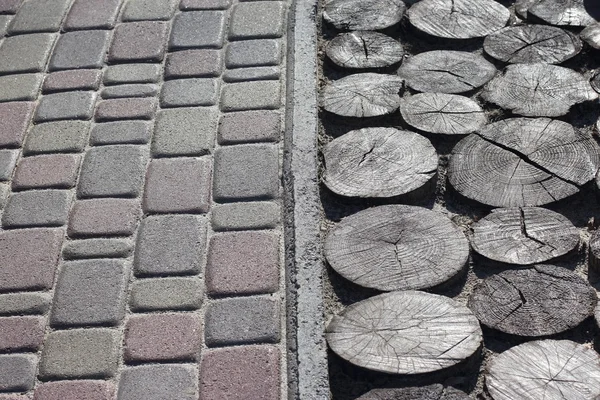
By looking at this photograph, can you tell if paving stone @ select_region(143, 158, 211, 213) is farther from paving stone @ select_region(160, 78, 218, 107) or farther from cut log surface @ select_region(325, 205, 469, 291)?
cut log surface @ select_region(325, 205, 469, 291)

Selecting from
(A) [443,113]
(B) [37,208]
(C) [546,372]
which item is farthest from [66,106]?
(C) [546,372]

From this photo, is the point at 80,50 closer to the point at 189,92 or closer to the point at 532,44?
the point at 189,92

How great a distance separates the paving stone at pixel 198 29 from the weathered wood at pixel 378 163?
141 cm

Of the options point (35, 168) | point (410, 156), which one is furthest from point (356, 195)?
point (35, 168)

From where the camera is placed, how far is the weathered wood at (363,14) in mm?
5848

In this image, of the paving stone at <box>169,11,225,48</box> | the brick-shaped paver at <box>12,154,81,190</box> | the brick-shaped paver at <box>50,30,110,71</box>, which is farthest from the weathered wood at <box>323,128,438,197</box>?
the brick-shaped paver at <box>50,30,110,71</box>

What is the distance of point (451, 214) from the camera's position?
14.7ft

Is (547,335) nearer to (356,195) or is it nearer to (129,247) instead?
(356,195)

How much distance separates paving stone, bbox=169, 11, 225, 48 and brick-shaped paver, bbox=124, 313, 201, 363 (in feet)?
7.43

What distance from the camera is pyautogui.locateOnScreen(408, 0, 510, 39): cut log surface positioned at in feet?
18.8

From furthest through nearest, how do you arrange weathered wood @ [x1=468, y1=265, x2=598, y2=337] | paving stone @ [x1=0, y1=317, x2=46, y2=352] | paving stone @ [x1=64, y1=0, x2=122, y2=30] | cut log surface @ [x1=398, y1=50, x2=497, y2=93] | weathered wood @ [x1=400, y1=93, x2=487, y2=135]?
paving stone @ [x1=64, y1=0, x2=122, y2=30], cut log surface @ [x1=398, y1=50, x2=497, y2=93], weathered wood @ [x1=400, y1=93, x2=487, y2=135], paving stone @ [x1=0, y1=317, x2=46, y2=352], weathered wood @ [x1=468, y1=265, x2=598, y2=337]

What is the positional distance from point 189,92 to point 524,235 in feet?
6.94

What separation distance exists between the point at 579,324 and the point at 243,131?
2057 millimetres

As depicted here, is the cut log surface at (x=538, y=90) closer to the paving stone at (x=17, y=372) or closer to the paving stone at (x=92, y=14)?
the paving stone at (x=92, y=14)
